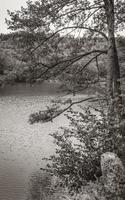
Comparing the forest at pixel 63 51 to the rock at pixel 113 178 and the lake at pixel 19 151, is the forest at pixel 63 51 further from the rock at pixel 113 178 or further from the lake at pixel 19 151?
the rock at pixel 113 178

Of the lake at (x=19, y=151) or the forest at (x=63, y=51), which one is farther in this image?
the lake at (x=19, y=151)

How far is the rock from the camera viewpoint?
5.30m

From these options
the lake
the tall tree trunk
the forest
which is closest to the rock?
the forest

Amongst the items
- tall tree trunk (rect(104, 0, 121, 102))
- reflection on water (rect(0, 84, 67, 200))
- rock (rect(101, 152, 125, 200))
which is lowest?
reflection on water (rect(0, 84, 67, 200))

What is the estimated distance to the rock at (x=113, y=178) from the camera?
5305mm

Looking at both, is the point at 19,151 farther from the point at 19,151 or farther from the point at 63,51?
the point at 63,51

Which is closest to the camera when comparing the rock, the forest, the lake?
the rock

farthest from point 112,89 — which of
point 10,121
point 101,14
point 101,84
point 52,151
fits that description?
point 10,121

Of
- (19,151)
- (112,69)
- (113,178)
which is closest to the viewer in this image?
(113,178)

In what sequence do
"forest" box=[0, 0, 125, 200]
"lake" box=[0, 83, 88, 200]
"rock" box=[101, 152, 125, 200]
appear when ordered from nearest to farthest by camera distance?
"rock" box=[101, 152, 125, 200], "forest" box=[0, 0, 125, 200], "lake" box=[0, 83, 88, 200]

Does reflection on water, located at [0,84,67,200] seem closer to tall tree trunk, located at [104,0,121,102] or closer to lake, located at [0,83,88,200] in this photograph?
lake, located at [0,83,88,200]

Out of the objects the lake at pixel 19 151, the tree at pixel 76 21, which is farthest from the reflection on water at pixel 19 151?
the tree at pixel 76 21

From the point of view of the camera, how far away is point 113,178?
5578 mm

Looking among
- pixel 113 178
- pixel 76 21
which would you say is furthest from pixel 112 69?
pixel 113 178
